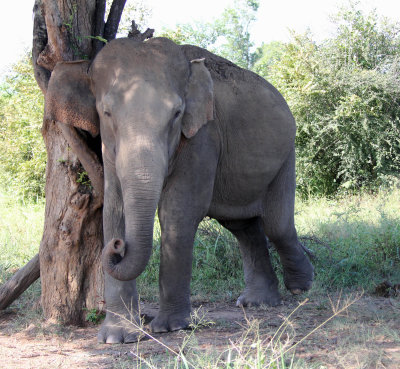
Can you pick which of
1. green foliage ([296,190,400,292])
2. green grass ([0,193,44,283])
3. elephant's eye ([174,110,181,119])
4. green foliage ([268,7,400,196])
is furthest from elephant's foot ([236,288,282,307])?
green foliage ([268,7,400,196])

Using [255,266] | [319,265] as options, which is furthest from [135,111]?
[319,265]

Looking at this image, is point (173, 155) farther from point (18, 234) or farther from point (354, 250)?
point (18, 234)

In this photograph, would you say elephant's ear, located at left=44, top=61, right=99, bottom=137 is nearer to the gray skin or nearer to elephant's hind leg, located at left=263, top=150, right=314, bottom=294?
the gray skin

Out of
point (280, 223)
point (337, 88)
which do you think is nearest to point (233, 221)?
point (280, 223)

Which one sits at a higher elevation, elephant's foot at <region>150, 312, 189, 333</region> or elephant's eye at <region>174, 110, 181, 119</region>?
elephant's eye at <region>174, 110, 181, 119</region>

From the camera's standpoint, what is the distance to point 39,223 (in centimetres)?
962

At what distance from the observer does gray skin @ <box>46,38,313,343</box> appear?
3.90 meters

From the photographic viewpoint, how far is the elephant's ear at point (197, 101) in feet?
14.6

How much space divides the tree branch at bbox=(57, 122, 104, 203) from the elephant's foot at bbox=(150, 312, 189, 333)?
117 cm

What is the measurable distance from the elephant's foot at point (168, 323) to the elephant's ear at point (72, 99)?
151cm

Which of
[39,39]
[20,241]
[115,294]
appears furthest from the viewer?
[20,241]

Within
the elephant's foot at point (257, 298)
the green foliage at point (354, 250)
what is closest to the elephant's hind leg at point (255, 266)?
the elephant's foot at point (257, 298)

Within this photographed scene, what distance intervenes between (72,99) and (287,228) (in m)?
2.47

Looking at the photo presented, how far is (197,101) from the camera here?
4520mm
